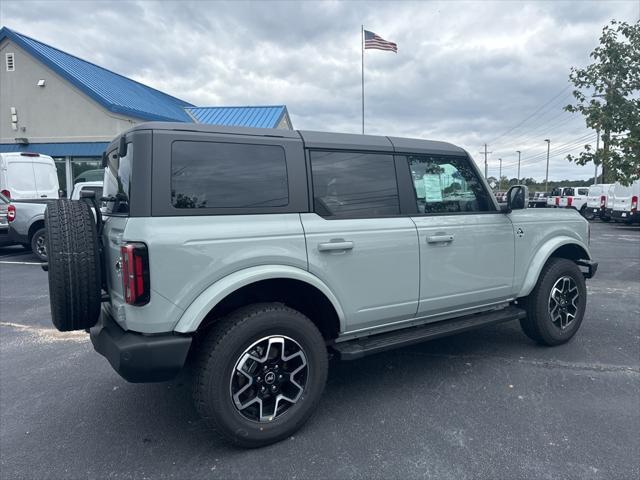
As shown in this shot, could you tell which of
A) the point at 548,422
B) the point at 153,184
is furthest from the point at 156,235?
the point at 548,422

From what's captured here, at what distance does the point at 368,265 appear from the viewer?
320cm

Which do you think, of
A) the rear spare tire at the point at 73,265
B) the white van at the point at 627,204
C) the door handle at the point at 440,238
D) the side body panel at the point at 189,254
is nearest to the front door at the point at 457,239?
the door handle at the point at 440,238

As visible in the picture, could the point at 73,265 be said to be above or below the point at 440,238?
below

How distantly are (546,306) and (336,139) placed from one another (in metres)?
2.63

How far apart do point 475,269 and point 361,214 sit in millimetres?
1237

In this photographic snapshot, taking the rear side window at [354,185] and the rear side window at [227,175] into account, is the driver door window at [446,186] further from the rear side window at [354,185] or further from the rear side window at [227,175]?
the rear side window at [227,175]

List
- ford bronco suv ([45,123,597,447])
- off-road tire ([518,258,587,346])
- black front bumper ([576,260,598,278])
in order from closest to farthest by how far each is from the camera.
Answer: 1. ford bronco suv ([45,123,597,447])
2. off-road tire ([518,258,587,346])
3. black front bumper ([576,260,598,278])

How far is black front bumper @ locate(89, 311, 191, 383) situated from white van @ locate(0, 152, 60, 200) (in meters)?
11.0

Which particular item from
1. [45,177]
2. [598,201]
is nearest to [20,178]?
[45,177]

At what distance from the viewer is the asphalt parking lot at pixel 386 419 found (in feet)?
8.55

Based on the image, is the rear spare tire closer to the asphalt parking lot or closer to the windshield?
the windshield

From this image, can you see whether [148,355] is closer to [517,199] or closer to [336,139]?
[336,139]

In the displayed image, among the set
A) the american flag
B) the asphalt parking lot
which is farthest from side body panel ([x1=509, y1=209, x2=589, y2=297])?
the american flag

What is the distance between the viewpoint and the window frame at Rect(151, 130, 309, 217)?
2564 millimetres
